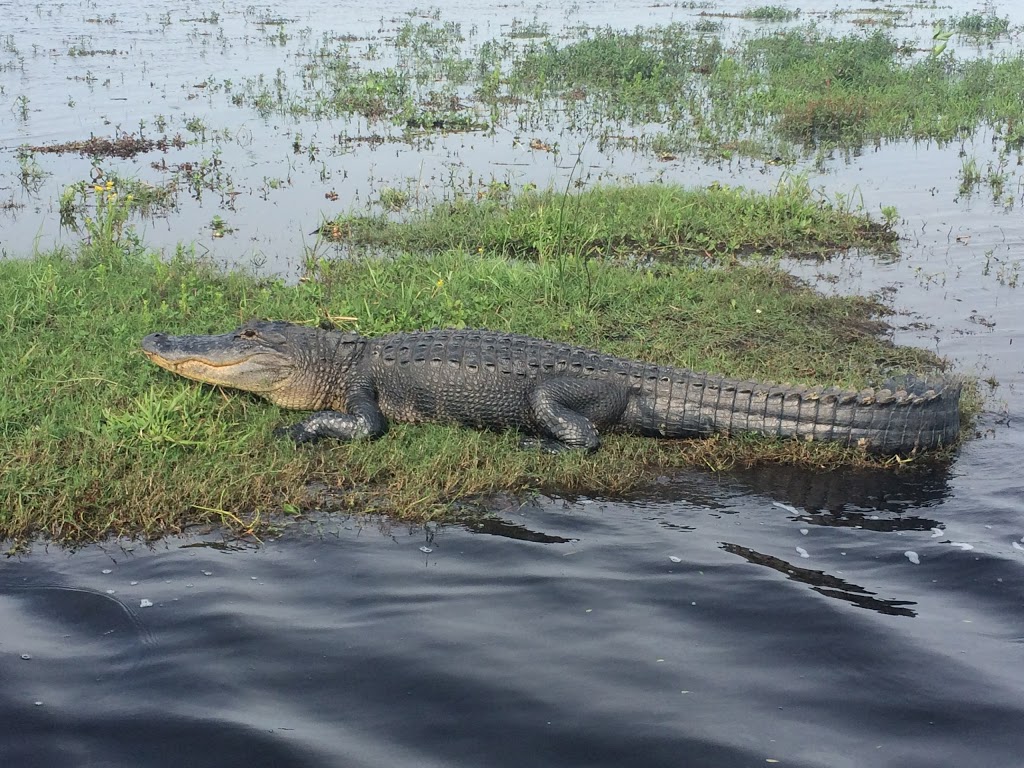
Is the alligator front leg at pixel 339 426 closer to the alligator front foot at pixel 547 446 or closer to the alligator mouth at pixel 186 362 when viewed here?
the alligator mouth at pixel 186 362

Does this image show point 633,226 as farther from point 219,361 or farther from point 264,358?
point 219,361

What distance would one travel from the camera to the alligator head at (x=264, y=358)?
18.2 ft

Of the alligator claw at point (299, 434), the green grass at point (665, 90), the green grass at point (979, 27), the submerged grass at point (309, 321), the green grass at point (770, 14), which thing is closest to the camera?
the submerged grass at point (309, 321)

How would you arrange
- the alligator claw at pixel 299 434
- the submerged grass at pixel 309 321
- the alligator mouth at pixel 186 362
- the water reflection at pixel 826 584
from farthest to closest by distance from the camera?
the alligator mouth at pixel 186 362 → the alligator claw at pixel 299 434 → the submerged grass at pixel 309 321 → the water reflection at pixel 826 584

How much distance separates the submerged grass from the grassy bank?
13 mm

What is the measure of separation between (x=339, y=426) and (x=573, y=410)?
129 cm

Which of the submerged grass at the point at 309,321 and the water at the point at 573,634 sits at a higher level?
the submerged grass at the point at 309,321

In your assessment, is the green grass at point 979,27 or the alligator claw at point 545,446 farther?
the green grass at point 979,27

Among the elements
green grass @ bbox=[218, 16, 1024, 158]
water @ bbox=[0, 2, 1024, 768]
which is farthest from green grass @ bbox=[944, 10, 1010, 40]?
water @ bbox=[0, 2, 1024, 768]

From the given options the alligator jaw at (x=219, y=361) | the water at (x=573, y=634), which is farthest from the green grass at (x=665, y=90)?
the water at (x=573, y=634)

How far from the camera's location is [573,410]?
215 inches

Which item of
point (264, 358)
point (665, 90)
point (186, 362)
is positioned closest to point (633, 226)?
point (264, 358)

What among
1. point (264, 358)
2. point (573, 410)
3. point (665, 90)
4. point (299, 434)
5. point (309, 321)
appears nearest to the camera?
point (299, 434)

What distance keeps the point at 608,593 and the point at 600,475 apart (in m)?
1.10
